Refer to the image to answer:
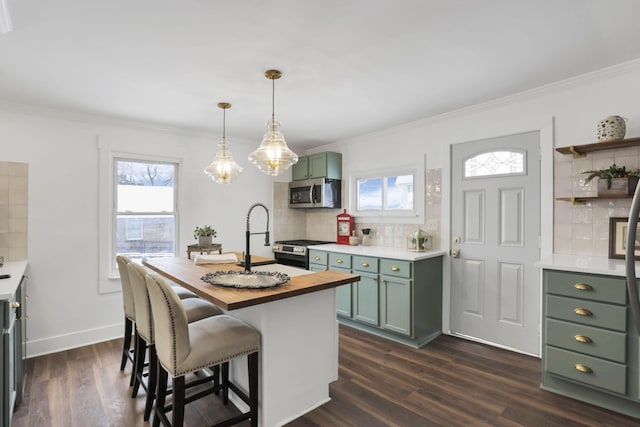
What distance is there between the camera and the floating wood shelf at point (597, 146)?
237 centimetres

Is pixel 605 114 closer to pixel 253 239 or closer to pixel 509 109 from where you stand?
pixel 509 109

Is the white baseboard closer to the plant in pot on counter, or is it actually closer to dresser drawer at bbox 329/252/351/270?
dresser drawer at bbox 329/252/351/270

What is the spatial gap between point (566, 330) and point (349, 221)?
2624 millimetres

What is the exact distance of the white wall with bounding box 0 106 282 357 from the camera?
3178mm

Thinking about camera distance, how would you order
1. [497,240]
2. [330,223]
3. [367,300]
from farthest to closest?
[330,223]
[367,300]
[497,240]

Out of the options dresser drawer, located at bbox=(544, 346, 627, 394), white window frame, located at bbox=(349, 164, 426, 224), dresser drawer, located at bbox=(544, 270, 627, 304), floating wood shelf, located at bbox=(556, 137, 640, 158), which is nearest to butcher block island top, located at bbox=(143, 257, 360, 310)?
dresser drawer, located at bbox=(544, 270, 627, 304)

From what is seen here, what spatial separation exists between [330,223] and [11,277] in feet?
11.3

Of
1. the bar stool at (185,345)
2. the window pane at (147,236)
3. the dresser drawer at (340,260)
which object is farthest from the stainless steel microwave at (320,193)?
the bar stool at (185,345)

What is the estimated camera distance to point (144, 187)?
3.88 meters

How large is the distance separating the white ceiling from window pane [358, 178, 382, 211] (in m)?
1.22

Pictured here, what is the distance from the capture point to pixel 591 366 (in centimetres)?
221

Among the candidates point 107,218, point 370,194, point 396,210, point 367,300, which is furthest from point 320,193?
point 107,218

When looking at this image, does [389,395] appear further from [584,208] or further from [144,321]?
[584,208]

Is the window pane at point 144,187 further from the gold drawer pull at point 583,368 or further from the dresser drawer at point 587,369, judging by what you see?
the gold drawer pull at point 583,368
